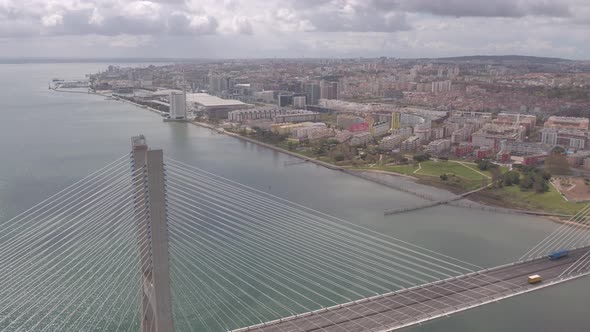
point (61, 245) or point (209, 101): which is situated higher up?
point (209, 101)

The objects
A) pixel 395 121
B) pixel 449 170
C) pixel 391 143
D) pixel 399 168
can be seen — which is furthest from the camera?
pixel 395 121

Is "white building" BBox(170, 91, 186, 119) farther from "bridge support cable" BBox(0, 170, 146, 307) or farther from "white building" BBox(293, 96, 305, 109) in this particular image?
"bridge support cable" BBox(0, 170, 146, 307)

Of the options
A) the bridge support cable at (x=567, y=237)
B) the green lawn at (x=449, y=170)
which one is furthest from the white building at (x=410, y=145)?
the bridge support cable at (x=567, y=237)

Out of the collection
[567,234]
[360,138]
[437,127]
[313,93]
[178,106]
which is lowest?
[567,234]

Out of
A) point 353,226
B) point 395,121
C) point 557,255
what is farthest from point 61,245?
point 395,121

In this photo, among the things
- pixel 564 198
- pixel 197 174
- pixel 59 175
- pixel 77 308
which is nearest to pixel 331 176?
pixel 197 174

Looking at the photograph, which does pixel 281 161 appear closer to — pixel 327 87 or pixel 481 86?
pixel 327 87

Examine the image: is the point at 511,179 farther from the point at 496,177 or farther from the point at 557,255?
the point at 557,255

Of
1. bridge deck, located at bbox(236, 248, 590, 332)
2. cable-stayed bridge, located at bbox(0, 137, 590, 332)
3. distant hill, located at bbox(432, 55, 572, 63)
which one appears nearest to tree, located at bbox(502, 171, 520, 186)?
cable-stayed bridge, located at bbox(0, 137, 590, 332)
